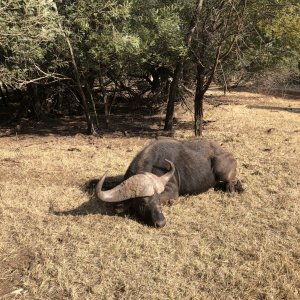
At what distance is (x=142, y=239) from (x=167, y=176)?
1369mm

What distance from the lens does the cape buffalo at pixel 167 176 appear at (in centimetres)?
615

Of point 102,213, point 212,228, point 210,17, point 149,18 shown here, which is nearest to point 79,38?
point 149,18

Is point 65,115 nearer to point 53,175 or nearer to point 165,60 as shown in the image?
point 165,60

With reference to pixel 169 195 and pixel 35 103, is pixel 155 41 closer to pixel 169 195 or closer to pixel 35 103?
pixel 169 195

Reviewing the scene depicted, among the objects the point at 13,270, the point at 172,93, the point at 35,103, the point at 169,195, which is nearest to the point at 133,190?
the point at 169,195

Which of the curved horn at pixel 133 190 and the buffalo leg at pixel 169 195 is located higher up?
the curved horn at pixel 133 190

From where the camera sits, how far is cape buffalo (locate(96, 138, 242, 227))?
615cm

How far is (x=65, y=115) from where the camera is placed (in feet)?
56.3

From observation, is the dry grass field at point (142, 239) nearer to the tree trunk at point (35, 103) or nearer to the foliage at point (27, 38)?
the foliage at point (27, 38)

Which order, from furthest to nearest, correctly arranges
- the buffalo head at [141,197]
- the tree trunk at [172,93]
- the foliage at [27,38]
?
1. the tree trunk at [172,93]
2. the foliage at [27,38]
3. the buffalo head at [141,197]

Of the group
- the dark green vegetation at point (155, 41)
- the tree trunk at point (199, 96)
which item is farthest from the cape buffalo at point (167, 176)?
the tree trunk at point (199, 96)

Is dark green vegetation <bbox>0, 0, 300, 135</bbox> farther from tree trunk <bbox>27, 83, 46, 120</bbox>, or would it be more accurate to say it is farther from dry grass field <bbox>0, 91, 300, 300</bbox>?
dry grass field <bbox>0, 91, 300, 300</bbox>

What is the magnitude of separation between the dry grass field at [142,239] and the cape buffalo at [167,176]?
21 centimetres

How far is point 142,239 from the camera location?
5.68 m
